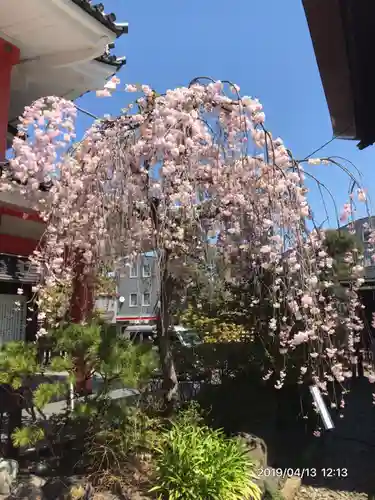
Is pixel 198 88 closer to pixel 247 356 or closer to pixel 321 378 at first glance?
pixel 321 378

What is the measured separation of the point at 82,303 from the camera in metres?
6.07

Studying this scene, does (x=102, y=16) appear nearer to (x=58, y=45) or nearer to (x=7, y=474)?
(x=58, y=45)

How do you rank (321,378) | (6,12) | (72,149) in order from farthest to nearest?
(6,12) → (321,378) → (72,149)

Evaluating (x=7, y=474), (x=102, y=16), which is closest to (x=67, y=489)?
(x=7, y=474)

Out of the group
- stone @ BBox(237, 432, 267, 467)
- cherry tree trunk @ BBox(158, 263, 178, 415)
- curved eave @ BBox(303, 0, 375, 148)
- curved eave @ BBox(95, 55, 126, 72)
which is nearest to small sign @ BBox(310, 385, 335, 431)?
stone @ BBox(237, 432, 267, 467)

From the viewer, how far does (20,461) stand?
5.34 metres

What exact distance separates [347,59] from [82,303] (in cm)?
434

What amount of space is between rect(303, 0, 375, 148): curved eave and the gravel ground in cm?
382

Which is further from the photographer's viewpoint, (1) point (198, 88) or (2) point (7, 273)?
(2) point (7, 273)

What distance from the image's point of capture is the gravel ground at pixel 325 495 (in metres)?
5.00

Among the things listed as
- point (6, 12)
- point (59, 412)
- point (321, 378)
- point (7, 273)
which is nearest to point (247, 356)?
point (321, 378)

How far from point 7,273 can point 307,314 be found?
4.83 m

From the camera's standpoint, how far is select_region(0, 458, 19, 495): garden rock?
449 centimetres

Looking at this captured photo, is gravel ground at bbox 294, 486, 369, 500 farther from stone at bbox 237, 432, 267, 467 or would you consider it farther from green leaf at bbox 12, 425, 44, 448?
green leaf at bbox 12, 425, 44, 448
